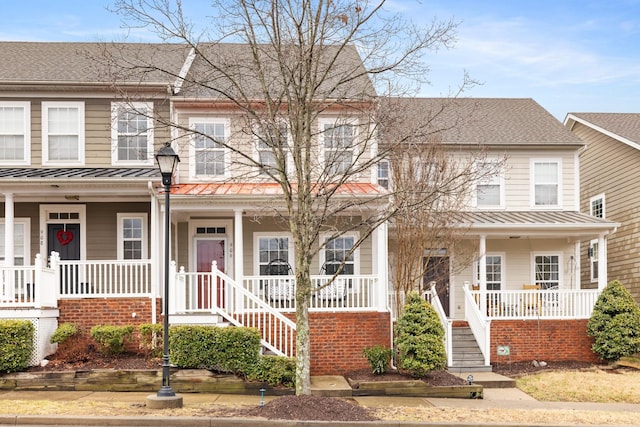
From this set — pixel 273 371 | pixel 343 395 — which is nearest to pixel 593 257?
pixel 343 395

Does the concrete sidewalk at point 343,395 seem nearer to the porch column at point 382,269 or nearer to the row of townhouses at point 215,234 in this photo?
the row of townhouses at point 215,234

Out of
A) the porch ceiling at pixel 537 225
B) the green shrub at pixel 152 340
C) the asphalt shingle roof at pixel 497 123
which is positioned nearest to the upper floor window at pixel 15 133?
the green shrub at pixel 152 340

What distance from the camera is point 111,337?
15758mm

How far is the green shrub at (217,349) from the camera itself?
15.1 meters

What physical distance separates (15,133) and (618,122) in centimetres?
1833

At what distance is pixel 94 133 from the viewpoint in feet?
62.1

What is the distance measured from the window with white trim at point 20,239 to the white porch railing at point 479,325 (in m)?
11.0

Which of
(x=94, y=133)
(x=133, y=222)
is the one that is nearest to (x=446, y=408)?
(x=133, y=222)

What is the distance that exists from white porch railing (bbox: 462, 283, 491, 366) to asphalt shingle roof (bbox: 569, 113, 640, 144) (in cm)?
747

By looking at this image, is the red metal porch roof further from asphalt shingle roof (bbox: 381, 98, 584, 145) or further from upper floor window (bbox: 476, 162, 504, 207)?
upper floor window (bbox: 476, 162, 504, 207)

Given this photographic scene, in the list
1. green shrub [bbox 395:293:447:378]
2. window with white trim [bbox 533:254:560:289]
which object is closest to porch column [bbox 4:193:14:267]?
green shrub [bbox 395:293:447:378]

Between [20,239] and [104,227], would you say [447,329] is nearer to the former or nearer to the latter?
[104,227]

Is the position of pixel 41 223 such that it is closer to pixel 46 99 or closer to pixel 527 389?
pixel 46 99

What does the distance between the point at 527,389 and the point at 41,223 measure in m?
12.1
